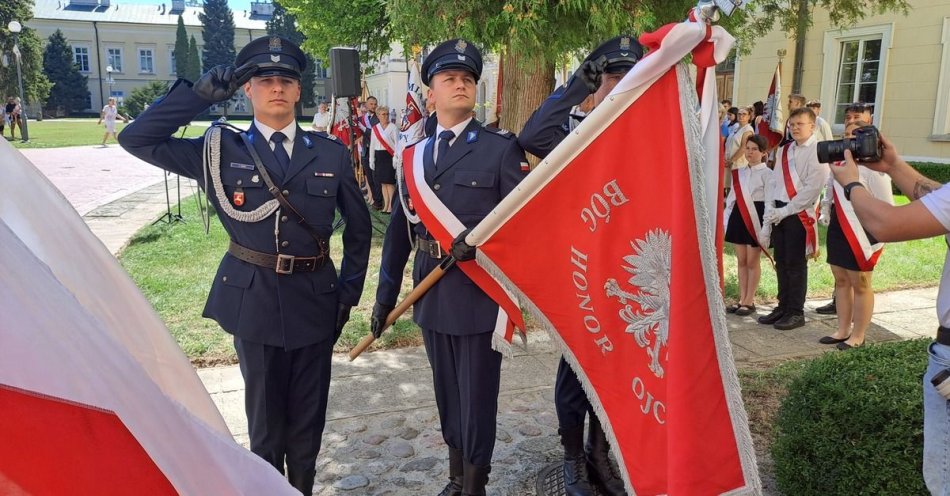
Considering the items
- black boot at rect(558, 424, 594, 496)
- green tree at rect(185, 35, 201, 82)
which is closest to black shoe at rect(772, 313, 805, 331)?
black boot at rect(558, 424, 594, 496)

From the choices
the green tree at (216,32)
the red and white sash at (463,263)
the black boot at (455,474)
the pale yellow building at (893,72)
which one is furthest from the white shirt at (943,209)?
the green tree at (216,32)

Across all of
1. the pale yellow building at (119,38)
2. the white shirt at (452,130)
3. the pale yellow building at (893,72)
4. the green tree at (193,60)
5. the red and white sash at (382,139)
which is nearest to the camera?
the white shirt at (452,130)

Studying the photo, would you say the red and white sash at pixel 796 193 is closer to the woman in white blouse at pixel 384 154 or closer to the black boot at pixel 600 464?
the black boot at pixel 600 464

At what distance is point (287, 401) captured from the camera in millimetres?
3217

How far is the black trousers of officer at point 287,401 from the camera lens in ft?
10.1

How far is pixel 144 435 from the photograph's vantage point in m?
1.20

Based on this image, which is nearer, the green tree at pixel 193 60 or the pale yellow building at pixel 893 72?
the pale yellow building at pixel 893 72

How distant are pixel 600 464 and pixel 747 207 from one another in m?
4.12

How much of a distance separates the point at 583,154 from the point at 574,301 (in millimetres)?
592

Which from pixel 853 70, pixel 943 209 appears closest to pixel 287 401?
pixel 943 209

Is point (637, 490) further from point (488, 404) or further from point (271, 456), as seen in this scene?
point (271, 456)

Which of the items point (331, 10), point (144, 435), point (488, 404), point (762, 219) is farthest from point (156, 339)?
point (331, 10)

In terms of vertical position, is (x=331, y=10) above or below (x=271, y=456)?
above

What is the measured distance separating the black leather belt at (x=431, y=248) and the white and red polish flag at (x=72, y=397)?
2.01 m
